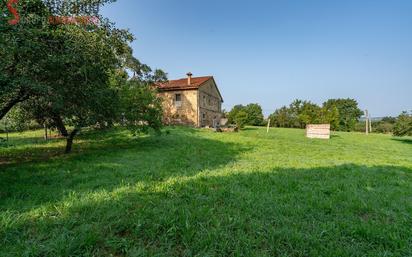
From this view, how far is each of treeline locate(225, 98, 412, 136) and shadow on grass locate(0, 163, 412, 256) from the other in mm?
20752

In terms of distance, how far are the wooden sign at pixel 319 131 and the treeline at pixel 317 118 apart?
717 cm

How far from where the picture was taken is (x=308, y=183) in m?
4.45

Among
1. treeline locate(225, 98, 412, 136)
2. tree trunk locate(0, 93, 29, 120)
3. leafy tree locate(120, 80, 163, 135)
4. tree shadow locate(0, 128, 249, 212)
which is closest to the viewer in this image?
tree shadow locate(0, 128, 249, 212)

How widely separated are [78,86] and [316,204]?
5.96 meters

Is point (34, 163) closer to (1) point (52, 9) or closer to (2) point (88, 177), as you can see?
(2) point (88, 177)

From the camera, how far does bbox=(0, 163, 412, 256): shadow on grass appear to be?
85.9 inches

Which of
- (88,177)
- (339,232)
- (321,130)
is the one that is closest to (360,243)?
(339,232)

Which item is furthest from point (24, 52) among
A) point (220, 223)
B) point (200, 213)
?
point (220, 223)

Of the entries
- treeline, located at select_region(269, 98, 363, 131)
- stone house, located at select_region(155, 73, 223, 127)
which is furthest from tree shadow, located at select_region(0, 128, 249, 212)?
treeline, located at select_region(269, 98, 363, 131)

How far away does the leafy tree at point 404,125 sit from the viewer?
18.4m

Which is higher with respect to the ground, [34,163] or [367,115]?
[367,115]

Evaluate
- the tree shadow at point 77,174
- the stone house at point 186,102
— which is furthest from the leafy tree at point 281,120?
the tree shadow at point 77,174

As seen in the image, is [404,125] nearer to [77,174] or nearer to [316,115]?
[316,115]

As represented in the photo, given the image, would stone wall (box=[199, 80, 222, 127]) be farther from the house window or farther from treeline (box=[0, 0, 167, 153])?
treeline (box=[0, 0, 167, 153])
